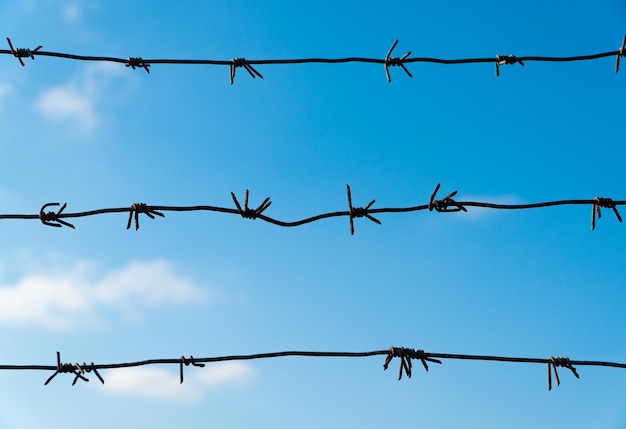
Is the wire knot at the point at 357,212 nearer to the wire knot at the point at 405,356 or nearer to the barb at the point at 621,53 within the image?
the wire knot at the point at 405,356

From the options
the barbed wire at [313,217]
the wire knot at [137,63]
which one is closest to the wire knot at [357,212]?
the barbed wire at [313,217]

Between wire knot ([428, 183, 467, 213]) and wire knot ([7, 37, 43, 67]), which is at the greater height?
wire knot ([7, 37, 43, 67])

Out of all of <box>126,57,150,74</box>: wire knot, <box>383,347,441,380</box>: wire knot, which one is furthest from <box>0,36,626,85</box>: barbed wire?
<box>383,347,441,380</box>: wire knot

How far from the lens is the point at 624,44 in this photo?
314cm

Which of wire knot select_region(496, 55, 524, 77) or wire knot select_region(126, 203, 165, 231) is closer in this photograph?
wire knot select_region(126, 203, 165, 231)

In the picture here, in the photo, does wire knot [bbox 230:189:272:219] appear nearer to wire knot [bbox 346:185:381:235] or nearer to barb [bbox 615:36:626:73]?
wire knot [bbox 346:185:381:235]

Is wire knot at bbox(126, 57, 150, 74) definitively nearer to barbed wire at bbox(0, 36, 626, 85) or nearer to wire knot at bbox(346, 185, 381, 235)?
barbed wire at bbox(0, 36, 626, 85)

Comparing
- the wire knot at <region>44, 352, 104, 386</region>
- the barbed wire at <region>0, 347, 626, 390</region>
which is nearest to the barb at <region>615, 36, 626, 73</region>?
the barbed wire at <region>0, 347, 626, 390</region>

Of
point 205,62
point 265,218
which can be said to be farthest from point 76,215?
point 205,62

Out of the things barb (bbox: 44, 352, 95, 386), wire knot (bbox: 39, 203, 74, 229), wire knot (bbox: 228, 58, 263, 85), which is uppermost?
wire knot (bbox: 228, 58, 263, 85)

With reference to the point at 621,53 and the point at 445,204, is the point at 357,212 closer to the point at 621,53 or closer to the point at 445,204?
the point at 445,204

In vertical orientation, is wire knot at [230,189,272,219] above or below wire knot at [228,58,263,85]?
below

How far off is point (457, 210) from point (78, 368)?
Answer: 151cm

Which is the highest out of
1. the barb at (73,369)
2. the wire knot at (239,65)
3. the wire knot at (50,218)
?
the wire knot at (239,65)
